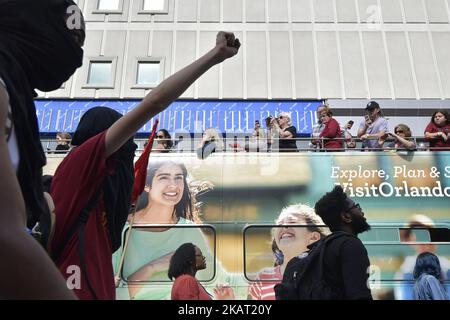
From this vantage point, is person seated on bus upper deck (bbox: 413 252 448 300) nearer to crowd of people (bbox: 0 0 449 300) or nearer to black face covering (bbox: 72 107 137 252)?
crowd of people (bbox: 0 0 449 300)

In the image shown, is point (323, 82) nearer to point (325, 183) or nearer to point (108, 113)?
point (325, 183)

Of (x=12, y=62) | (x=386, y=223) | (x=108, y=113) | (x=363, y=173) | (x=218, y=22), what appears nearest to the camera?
(x=12, y=62)

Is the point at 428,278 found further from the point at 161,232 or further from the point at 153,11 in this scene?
the point at 153,11

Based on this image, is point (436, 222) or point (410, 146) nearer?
point (436, 222)

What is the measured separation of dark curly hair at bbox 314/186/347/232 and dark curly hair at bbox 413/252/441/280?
2278 millimetres

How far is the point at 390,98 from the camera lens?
54.9 feet

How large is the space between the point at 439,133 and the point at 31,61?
6.24m

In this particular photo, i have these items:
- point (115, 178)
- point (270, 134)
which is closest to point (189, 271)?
point (270, 134)

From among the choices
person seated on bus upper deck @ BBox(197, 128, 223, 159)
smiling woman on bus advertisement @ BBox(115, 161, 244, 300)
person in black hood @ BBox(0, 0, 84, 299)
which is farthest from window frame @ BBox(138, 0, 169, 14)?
person in black hood @ BBox(0, 0, 84, 299)

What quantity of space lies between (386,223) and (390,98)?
41.8ft

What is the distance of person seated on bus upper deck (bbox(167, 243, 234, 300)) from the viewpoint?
459 centimetres

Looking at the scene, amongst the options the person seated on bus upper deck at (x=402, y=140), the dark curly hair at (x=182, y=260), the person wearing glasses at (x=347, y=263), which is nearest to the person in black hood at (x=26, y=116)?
the person wearing glasses at (x=347, y=263)

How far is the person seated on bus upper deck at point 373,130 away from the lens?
6.28 meters

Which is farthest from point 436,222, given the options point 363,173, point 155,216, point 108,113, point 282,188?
point 108,113
